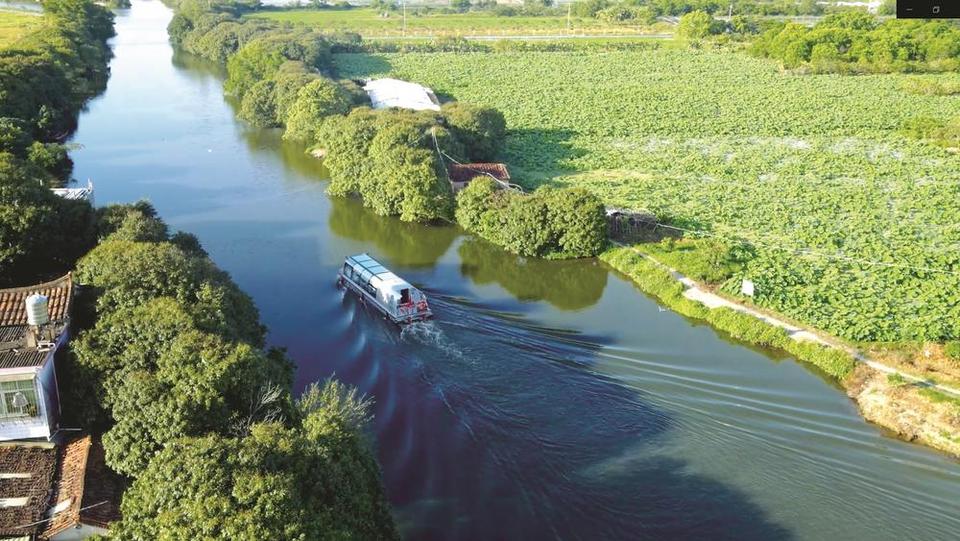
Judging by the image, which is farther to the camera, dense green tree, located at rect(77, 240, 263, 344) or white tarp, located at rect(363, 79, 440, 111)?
white tarp, located at rect(363, 79, 440, 111)

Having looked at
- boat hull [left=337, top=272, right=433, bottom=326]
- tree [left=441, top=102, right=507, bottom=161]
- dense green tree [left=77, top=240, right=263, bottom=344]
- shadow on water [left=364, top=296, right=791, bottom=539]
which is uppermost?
tree [left=441, top=102, right=507, bottom=161]

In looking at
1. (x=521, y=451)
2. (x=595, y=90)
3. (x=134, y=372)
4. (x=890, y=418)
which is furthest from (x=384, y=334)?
(x=595, y=90)

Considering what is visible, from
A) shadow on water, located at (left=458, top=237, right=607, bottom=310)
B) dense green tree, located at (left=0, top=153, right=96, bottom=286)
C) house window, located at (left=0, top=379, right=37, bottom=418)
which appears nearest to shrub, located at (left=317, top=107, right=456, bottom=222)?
shadow on water, located at (left=458, top=237, right=607, bottom=310)

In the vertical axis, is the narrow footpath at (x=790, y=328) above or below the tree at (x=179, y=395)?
below

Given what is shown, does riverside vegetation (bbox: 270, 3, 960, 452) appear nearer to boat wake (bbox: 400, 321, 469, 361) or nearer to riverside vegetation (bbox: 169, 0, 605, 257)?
riverside vegetation (bbox: 169, 0, 605, 257)

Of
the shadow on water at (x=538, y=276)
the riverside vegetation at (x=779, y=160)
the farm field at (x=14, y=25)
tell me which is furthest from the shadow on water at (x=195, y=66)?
the shadow on water at (x=538, y=276)

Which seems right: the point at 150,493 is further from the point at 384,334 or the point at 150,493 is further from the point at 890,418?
the point at 890,418

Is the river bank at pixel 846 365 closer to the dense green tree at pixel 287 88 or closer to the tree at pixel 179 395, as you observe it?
the tree at pixel 179 395
